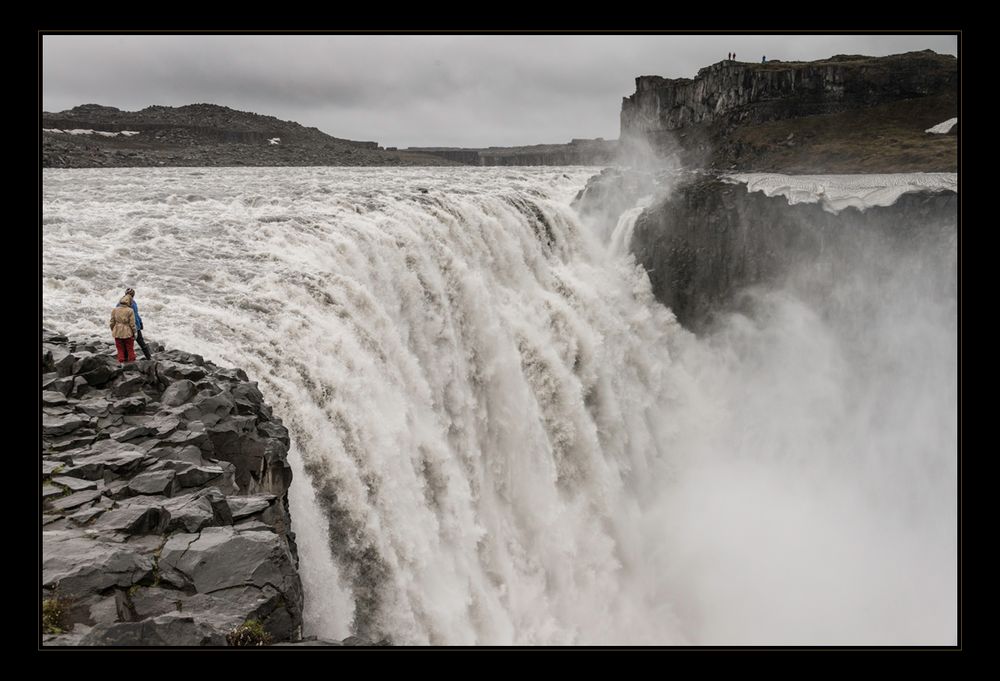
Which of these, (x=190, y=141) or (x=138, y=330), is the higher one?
(x=190, y=141)

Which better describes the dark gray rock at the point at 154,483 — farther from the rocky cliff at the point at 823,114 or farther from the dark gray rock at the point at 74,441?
the rocky cliff at the point at 823,114

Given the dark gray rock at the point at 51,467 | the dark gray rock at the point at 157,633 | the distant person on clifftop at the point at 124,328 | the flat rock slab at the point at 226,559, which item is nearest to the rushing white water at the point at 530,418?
the distant person on clifftop at the point at 124,328

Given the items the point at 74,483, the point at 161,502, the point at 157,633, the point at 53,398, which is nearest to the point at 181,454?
the point at 161,502

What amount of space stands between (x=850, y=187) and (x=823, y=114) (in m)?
20.5

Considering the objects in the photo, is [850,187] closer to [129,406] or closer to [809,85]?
[809,85]

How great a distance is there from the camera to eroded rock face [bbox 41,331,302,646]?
624cm

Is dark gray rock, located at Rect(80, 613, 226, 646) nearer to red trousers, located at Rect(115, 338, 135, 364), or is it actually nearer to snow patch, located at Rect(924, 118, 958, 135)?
red trousers, located at Rect(115, 338, 135, 364)

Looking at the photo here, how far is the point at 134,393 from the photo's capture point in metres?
9.98

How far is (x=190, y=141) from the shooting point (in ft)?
260

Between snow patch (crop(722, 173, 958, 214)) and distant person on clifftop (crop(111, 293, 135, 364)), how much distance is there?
26.5 m

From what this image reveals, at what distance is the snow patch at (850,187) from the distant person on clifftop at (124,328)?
26489mm

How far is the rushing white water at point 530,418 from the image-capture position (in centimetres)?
1233

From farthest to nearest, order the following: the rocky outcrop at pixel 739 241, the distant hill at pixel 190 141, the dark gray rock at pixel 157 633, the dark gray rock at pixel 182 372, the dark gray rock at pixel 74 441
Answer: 1. the distant hill at pixel 190 141
2. the rocky outcrop at pixel 739 241
3. the dark gray rock at pixel 182 372
4. the dark gray rock at pixel 74 441
5. the dark gray rock at pixel 157 633
